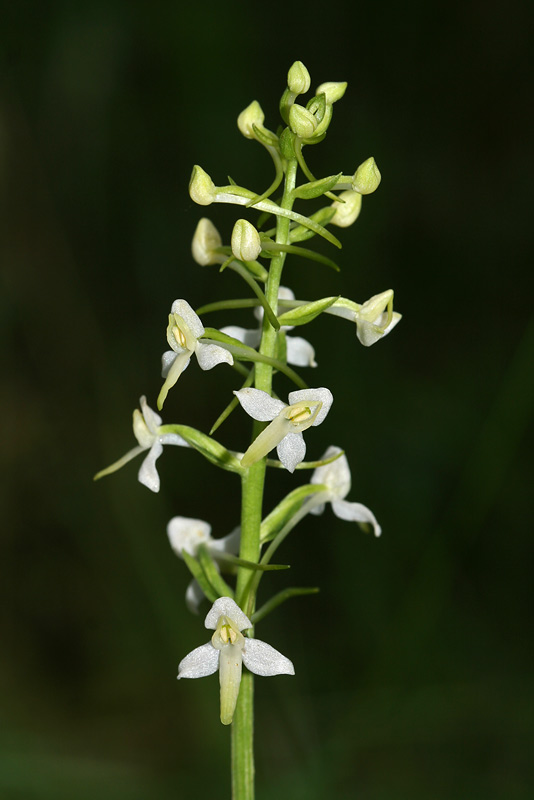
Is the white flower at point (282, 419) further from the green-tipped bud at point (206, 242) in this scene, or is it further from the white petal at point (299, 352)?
the green-tipped bud at point (206, 242)

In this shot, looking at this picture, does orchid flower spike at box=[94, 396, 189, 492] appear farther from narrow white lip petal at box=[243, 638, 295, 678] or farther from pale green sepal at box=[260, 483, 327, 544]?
narrow white lip petal at box=[243, 638, 295, 678]

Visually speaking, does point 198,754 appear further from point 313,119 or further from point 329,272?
point 313,119

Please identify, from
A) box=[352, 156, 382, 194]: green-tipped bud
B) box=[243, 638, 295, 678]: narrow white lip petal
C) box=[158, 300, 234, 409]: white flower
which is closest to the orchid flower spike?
box=[158, 300, 234, 409]: white flower

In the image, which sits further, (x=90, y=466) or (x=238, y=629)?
(x=90, y=466)

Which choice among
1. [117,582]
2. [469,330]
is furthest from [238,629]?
[469,330]

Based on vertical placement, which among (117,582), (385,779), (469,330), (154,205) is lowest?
(385,779)
